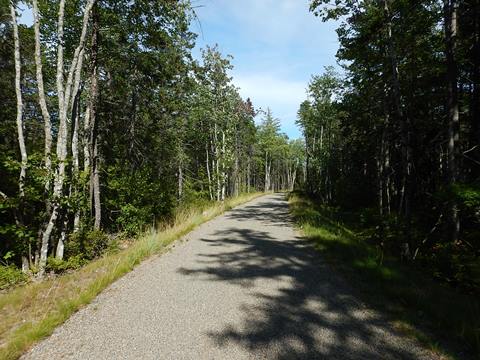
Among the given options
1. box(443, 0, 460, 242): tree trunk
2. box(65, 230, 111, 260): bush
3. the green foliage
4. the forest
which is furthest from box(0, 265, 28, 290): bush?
box(443, 0, 460, 242): tree trunk

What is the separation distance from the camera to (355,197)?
85.4 ft

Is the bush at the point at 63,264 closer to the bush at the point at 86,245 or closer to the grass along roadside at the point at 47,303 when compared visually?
the bush at the point at 86,245

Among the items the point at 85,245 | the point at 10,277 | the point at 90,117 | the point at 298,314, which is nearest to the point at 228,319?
the point at 298,314

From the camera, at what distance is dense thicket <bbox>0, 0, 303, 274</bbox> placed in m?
7.90

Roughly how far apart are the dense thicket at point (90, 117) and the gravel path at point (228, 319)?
401 centimetres

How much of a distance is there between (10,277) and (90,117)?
593 centimetres

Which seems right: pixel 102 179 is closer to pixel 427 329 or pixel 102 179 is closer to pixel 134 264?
pixel 134 264

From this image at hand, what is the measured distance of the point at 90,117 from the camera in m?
10.8

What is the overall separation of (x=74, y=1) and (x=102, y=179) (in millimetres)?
7290

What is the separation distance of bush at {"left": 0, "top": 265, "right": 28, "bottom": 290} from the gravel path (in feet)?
12.3

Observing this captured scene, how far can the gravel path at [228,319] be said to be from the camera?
3232 mm

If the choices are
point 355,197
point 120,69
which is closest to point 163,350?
point 120,69

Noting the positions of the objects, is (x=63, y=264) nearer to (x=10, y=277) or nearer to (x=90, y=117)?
(x=10, y=277)

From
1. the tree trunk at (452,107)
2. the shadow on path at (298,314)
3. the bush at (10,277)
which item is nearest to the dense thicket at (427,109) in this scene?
the tree trunk at (452,107)
